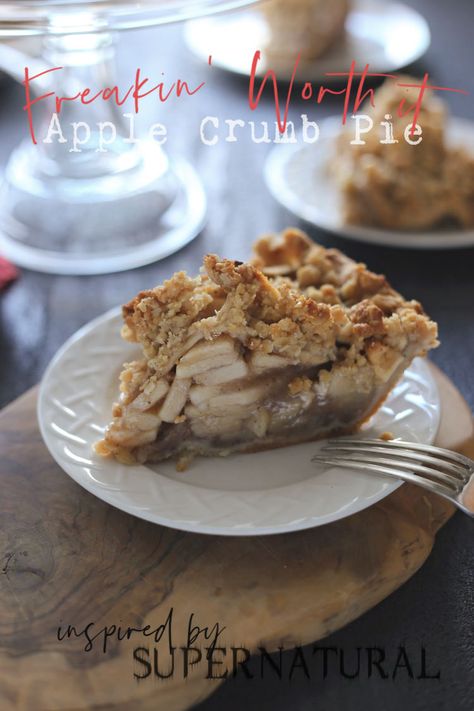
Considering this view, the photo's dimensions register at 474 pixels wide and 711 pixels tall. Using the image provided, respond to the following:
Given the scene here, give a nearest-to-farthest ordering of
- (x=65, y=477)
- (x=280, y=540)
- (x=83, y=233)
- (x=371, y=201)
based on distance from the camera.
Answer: (x=280, y=540)
(x=65, y=477)
(x=371, y=201)
(x=83, y=233)

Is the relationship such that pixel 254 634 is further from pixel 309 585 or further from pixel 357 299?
pixel 357 299

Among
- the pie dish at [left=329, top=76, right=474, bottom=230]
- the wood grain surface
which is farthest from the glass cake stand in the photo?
the wood grain surface

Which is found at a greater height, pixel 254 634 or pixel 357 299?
pixel 357 299

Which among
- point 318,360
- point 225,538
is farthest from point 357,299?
point 225,538

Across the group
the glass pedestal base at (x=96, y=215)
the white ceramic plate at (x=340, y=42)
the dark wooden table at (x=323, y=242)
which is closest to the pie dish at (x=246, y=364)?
the dark wooden table at (x=323, y=242)

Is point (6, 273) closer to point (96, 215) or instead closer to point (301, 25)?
point (96, 215)

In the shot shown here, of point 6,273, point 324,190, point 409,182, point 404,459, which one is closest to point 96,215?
point 6,273
